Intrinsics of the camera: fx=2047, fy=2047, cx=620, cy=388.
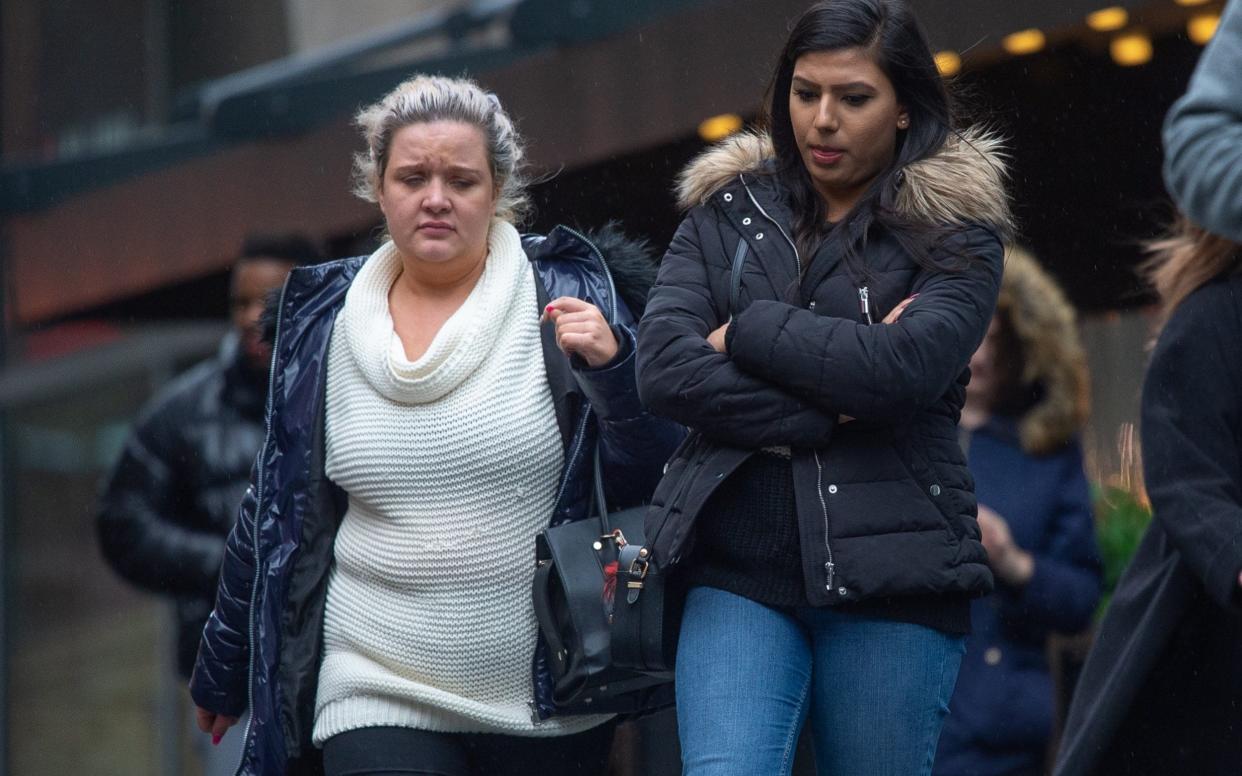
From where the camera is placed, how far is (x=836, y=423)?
12.5 ft

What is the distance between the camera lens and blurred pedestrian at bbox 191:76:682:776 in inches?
174

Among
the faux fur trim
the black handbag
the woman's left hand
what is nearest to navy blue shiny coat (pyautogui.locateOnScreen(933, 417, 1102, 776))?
the black handbag

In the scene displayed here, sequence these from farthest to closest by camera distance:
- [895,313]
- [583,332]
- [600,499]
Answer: [600,499] → [583,332] → [895,313]

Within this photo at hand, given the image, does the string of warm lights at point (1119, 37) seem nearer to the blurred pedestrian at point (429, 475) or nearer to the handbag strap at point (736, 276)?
the blurred pedestrian at point (429, 475)

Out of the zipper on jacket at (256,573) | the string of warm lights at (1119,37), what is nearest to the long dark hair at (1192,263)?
the string of warm lights at (1119,37)

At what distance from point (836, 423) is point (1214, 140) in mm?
898

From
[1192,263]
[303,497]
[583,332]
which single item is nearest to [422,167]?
[583,332]

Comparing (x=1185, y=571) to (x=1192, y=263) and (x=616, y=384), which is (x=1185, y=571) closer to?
(x=1192, y=263)

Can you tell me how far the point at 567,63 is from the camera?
25.5 ft

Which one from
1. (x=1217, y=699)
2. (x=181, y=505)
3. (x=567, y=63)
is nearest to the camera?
(x=1217, y=699)

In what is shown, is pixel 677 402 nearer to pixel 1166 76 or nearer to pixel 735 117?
pixel 735 117

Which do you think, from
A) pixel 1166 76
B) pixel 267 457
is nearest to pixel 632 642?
pixel 267 457

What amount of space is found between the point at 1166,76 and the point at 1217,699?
3331mm

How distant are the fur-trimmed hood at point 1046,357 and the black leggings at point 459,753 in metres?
1.96
